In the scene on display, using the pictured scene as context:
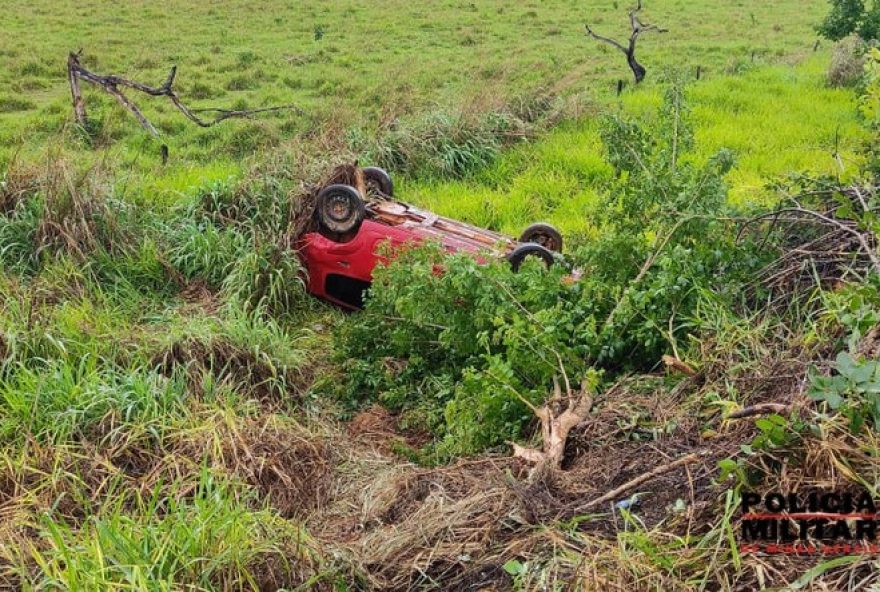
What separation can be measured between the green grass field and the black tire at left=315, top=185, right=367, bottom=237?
39 cm

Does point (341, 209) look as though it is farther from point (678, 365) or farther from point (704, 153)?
point (704, 153)

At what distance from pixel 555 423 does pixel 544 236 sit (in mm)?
2932

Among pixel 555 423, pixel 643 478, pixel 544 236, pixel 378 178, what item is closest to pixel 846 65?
pixel 544 236

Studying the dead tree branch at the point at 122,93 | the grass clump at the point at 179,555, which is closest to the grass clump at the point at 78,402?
the grass clump at the point at 179,555

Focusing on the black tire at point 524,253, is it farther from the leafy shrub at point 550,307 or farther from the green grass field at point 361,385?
the green grass field at point 361,385

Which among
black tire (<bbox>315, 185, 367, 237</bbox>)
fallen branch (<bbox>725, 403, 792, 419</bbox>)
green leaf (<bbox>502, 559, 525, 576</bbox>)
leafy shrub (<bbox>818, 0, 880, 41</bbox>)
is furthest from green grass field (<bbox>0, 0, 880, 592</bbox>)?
leafy shrub (<bbox>818, 0, 880, 41</bbox>)

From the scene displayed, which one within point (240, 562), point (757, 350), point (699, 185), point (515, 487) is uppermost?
point (699, 185)

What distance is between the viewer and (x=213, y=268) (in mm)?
5953

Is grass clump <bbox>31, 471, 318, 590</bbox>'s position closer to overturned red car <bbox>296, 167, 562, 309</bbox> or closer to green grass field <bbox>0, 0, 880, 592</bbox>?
green grass field <bbox>0, 0, 880, 592</bbox>

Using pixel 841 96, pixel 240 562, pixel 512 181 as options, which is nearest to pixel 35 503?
pixel 240 562

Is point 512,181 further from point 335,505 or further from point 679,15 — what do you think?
point 679,15

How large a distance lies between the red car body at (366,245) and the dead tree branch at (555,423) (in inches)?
80.3

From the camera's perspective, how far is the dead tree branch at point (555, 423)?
3.19m

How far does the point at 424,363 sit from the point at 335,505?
1.37 meters
